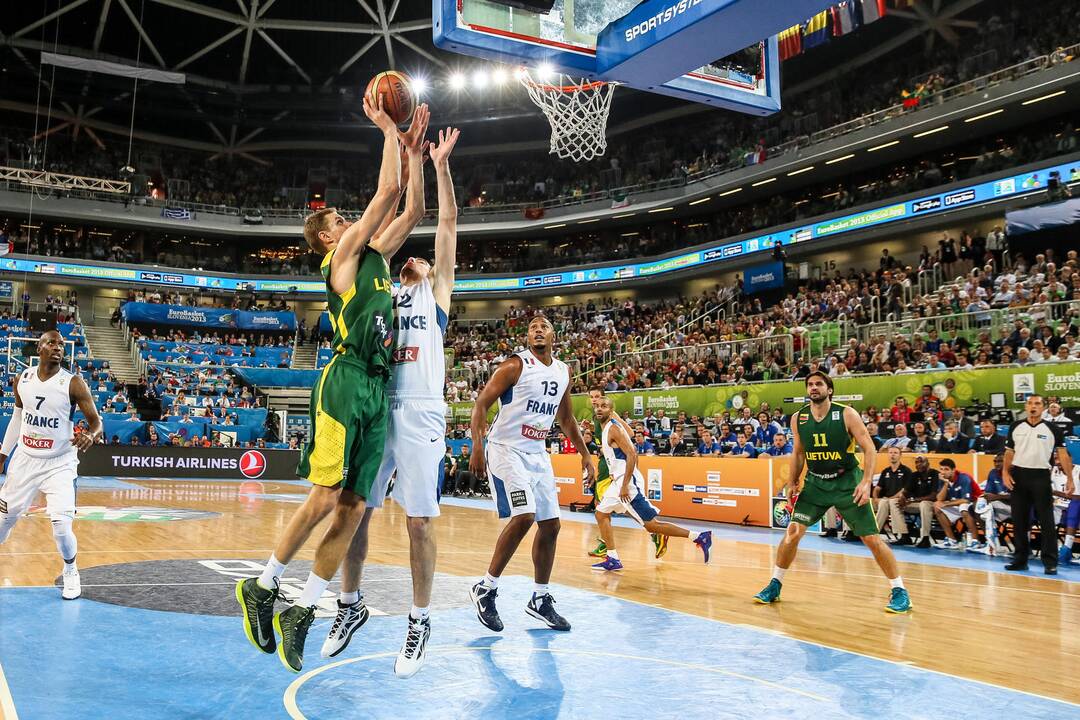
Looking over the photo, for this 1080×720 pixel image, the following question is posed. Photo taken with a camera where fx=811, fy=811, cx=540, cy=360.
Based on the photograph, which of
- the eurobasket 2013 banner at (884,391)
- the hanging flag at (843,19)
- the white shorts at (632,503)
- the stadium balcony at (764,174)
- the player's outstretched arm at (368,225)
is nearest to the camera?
the player's outstretched arm at (368,225)

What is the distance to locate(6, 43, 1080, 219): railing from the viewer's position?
25078 millimetres

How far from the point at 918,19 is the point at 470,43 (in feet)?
101

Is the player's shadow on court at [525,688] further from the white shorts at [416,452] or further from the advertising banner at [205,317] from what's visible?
the advertising banner at [205,317]

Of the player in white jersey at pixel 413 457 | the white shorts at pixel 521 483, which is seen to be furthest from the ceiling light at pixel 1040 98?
the player in white jersey at pixel 413 457

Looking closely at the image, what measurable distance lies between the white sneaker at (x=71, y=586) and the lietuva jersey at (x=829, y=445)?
6.45 meters

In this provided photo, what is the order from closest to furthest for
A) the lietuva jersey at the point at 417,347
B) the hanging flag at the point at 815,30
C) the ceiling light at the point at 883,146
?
the lietuva jersey at the point at 417,347
the hanging flag at the point at 815,30
the ceiling light at the point at 883,146

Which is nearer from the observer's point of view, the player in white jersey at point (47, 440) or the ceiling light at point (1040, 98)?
the player in white jersey at point (47, 440)

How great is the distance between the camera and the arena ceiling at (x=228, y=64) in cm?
3788

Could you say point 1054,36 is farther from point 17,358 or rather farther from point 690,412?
point 17,358

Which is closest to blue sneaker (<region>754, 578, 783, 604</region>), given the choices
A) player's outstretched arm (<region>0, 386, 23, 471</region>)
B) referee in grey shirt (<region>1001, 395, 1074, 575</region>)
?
referee in grey shirt (<region>1001, 395, 1074, 575</region>)

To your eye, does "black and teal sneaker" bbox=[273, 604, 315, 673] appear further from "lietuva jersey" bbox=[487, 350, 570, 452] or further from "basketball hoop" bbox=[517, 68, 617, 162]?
"basketball hoop" bbox=[517, 68, 617, 162]

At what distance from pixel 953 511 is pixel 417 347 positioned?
10783 mm

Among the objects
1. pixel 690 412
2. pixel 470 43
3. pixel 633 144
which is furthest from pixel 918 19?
pixel 470 43

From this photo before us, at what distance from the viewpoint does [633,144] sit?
4294cm
